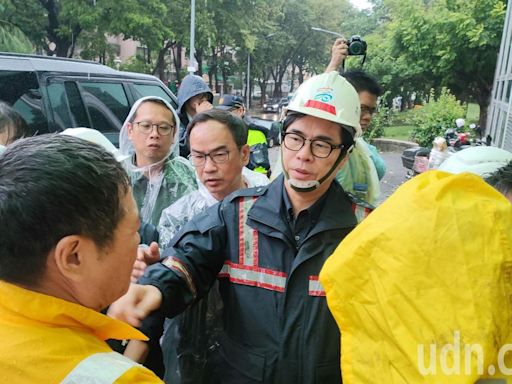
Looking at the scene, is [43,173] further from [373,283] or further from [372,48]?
[372,48]

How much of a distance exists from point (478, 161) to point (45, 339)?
174 centimetres

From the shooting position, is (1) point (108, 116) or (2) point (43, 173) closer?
(2) point (43, 173)

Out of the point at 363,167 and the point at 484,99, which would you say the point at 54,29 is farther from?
the point at 363,167

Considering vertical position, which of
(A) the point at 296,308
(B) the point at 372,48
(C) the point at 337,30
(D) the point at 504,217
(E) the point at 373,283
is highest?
(C) the point at 337,30

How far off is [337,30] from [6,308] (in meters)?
39.5

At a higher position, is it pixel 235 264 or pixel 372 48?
pixel 372 48

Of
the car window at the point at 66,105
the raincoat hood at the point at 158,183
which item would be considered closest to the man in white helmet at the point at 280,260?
the raincoat hood at the point at 158,183

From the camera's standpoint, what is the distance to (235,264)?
1495mm

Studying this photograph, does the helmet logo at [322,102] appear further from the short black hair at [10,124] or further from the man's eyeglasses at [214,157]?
the short black hair at [10,124]

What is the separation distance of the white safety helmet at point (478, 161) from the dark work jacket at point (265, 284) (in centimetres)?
62

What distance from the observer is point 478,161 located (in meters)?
1.90

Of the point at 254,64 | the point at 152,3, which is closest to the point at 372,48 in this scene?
the point at 152,3

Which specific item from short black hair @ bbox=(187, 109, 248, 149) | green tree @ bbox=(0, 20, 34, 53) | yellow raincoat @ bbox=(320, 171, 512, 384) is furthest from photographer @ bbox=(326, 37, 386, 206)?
green tree @ bbox=(0, 20, 34, 53)

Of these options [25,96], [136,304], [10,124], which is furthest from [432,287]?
[25,96]
